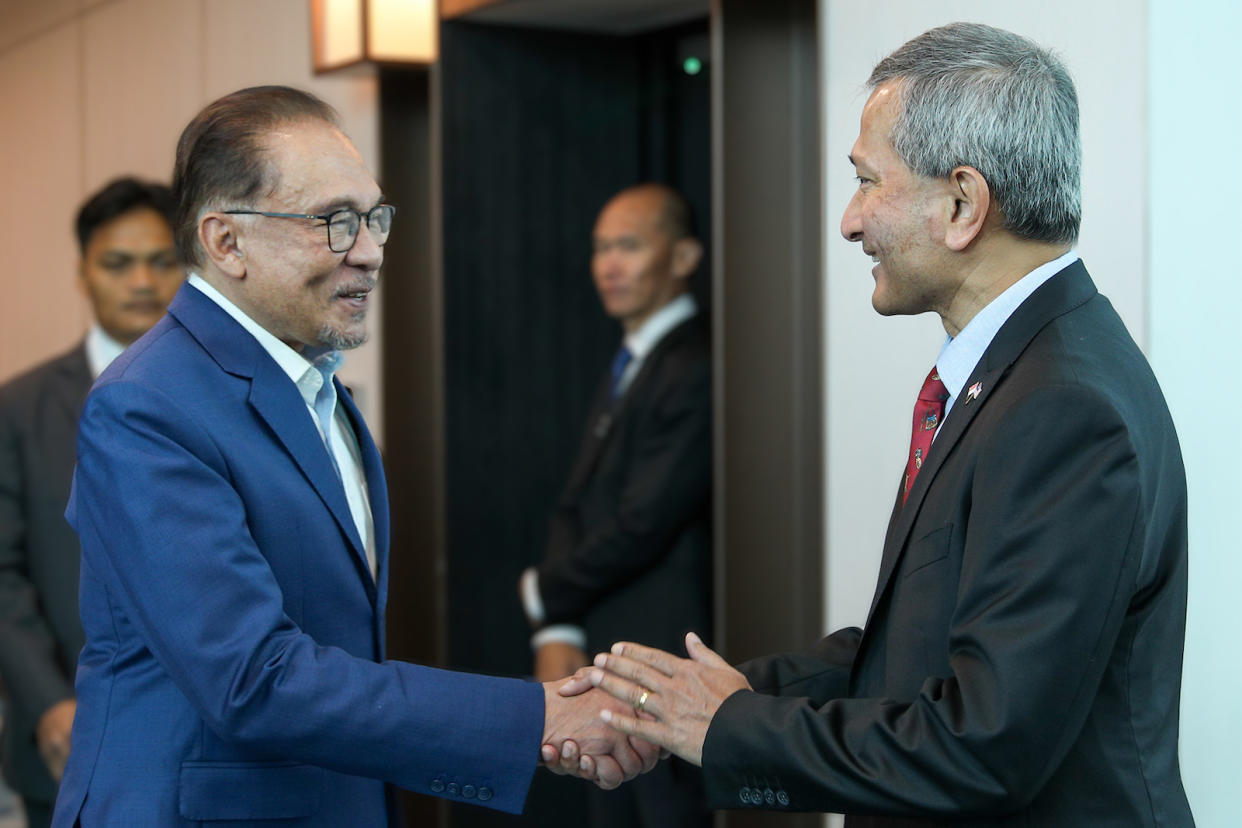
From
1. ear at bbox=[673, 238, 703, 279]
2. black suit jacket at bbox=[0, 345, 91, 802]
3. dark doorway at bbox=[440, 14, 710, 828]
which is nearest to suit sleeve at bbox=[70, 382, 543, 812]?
black suit jacket at bbox=[0, 345, 91, 802]

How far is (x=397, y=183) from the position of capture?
4.38 meters

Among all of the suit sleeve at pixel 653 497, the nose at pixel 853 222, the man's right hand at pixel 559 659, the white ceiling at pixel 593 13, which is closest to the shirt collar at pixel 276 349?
the nose at pixel 853 222

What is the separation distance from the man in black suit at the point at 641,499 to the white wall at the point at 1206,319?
4.66 feet

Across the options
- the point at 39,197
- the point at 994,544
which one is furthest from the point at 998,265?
the point at 39,197

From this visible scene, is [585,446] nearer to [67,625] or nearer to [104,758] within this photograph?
[67,625]

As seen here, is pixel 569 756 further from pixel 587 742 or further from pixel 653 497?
pixel 653 497

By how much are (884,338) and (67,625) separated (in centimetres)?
202

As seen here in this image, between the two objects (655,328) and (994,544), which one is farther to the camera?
(655,328)

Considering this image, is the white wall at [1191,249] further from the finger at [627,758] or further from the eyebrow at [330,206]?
the eyebrow at [330,206]

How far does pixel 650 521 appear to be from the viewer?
3531mm

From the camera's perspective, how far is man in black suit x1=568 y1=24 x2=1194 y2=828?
4.85 feet

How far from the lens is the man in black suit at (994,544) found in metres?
1.48

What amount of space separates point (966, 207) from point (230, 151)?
39.1 inches

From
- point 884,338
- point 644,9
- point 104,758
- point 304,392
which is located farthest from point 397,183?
point 104,758
